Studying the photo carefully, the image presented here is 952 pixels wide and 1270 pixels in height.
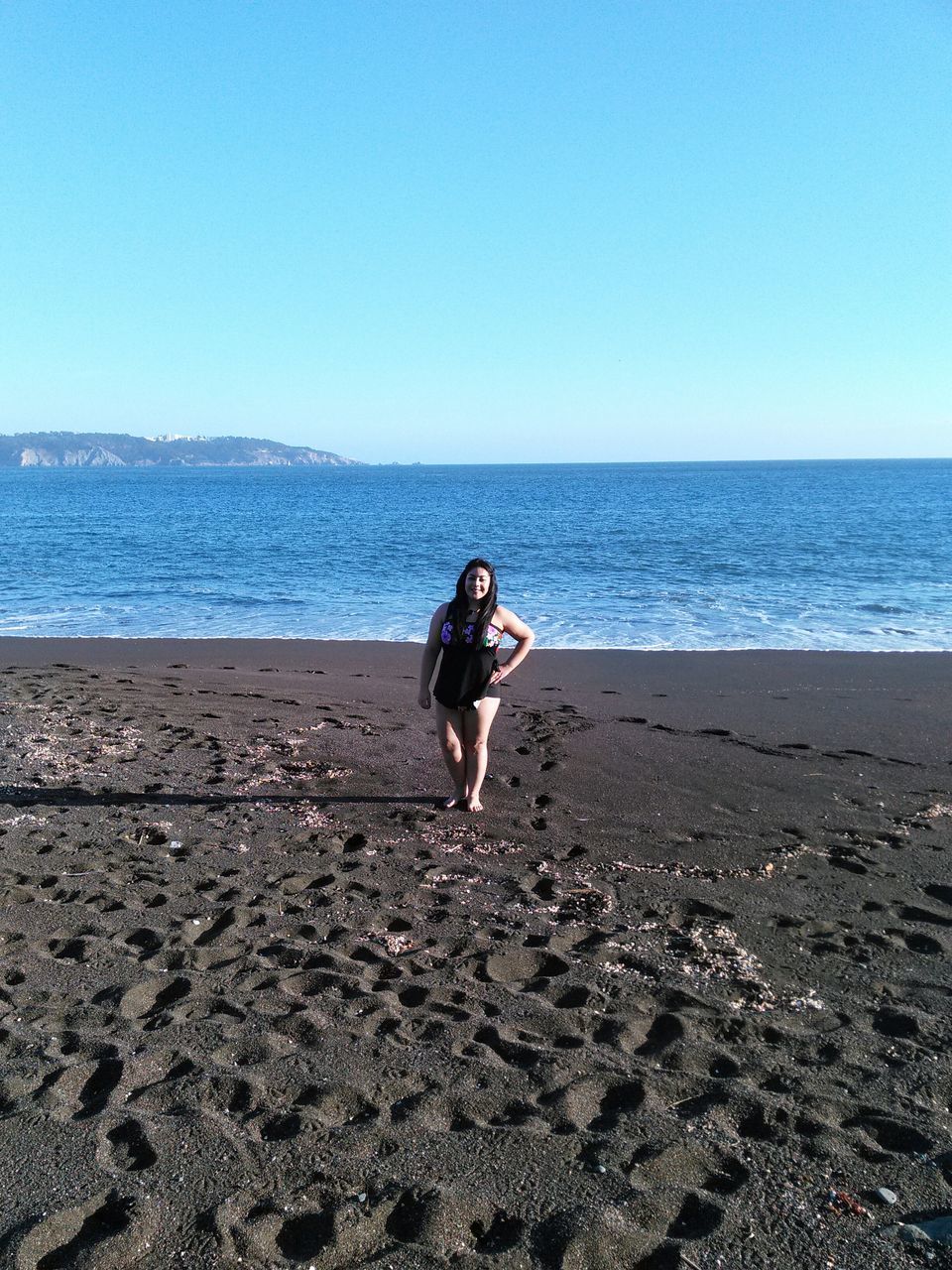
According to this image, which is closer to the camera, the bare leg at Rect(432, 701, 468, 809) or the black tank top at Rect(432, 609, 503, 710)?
the black tank top at Rect(432, 609, 503, 710)

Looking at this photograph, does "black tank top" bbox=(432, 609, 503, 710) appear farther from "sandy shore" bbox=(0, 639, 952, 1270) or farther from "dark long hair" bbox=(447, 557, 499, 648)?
"sandy shore" bbox=(0, 639, 952, 1270)

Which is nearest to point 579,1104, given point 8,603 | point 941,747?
point 941,747

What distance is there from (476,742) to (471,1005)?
8.09 ft

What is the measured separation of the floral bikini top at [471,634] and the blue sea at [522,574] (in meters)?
8.31

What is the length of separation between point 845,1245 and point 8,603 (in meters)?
20.0

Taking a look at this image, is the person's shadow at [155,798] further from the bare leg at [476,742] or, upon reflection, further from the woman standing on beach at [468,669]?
the woman standing on beach at [468,669]

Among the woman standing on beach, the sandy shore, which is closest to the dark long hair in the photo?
the woman standing on beach

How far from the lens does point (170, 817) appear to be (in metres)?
5.85

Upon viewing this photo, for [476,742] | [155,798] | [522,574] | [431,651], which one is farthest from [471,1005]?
[522,574]

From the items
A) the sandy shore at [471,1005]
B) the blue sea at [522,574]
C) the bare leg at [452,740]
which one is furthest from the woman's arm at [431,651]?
the blue sea at [522,574]

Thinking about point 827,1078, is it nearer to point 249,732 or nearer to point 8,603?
point 249,732

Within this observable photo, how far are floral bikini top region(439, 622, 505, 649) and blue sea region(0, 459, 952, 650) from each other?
831cm

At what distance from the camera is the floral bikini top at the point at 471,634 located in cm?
584

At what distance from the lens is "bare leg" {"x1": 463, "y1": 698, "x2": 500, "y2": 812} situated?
5.97m
